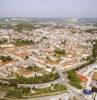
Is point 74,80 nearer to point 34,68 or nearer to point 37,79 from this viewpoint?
point 37,79

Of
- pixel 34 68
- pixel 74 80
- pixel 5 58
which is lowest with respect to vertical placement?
pixel 74 80

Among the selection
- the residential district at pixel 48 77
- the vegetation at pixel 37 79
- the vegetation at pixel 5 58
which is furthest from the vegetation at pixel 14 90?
the vegetation at pixel 5 58

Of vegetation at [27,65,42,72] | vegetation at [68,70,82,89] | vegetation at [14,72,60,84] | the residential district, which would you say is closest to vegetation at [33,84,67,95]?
the residential district

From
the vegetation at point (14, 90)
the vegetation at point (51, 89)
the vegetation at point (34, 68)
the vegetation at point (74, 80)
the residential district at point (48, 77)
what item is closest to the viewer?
the vegetation at point (14, 90)

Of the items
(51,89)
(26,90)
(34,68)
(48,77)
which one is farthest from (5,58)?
(51,89)

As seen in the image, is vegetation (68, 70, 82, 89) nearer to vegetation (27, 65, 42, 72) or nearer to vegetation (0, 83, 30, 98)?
vegetation (27, 65, 42, 72)

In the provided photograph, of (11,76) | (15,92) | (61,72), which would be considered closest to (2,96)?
(15,92)

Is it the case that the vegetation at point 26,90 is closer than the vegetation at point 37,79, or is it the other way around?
the vegetation at point 26,90

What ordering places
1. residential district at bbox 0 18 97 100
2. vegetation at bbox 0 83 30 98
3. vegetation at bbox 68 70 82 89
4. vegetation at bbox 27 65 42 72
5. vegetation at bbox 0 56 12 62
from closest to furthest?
vegetation at bbox 0 83 30 98 < residential district at bbox 0 18 97 100 < vegetation at bbox 68 70 82 89 < vegetation at bbox 27 65 42 72 < vegetation at bbox 0 56 12 62

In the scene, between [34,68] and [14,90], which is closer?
A: [14,90]

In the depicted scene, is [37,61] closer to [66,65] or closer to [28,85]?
[66,65]

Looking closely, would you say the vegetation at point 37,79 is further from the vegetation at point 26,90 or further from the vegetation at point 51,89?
the vegetation at point 51,89
